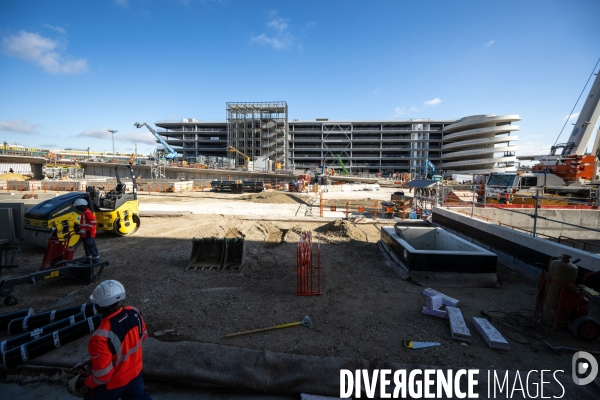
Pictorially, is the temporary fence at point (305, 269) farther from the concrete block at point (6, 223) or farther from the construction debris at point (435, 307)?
the concrete block at point (6, 223)

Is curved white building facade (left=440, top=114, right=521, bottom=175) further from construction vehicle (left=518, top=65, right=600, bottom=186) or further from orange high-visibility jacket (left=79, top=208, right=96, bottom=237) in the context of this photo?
orange high-visibility jacket (left=79, top=208, right=96, bottom=237)

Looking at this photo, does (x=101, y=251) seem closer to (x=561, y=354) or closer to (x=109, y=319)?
(x=109, y=319)

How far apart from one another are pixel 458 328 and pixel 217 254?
19.6ft

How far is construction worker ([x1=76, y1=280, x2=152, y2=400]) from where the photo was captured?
7.48ft

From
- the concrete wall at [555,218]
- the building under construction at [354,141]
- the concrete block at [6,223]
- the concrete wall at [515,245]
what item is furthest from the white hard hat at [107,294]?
the building under construction at [354,141]

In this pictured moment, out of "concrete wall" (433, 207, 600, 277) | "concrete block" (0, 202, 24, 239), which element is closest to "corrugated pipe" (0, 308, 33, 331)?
"concrete block" (0, 202, 24, 239)

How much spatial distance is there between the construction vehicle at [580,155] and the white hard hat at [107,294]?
2081 centimetres

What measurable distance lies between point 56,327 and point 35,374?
69 centimetres

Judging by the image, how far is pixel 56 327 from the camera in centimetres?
416

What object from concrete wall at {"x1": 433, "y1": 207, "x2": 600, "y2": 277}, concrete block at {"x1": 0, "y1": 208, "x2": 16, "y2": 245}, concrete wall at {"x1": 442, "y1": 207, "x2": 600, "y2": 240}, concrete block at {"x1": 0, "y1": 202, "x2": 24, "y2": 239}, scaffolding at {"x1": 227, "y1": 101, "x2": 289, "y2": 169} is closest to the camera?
concrete wall at {"x1": 433, "y1": 207, "x2": 600, "y2": 277}

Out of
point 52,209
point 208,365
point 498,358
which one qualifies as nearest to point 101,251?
point 52,209

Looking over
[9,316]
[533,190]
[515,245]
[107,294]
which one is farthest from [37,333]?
[533,190]

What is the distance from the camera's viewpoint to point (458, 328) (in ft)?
14.2

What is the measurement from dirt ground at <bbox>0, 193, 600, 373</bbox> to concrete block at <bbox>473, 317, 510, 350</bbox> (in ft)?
0.27
